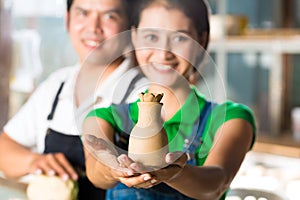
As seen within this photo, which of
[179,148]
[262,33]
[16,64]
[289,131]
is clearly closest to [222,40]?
[262,33]

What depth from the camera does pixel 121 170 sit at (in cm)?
38

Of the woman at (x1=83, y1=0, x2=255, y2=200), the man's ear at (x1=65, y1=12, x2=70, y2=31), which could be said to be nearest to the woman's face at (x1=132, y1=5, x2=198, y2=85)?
the woman at (x1=83, y1=0, x2=255, y2=200)

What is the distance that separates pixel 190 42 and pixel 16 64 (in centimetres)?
30

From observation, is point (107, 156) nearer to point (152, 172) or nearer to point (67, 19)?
point (152, 172)

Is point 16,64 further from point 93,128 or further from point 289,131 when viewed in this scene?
point 289,131

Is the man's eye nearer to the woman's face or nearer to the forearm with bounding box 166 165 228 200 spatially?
the woman's face

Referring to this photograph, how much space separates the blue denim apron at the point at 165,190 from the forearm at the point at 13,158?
0.35 feet

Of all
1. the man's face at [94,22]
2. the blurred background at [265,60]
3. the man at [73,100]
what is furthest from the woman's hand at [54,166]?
the blurred background at [265,60]

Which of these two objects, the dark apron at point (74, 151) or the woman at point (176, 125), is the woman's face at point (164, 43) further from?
the dark apron at point (74, 151)

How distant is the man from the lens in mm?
463

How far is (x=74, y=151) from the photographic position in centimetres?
56

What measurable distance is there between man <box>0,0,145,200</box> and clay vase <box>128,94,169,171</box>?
0.18ft

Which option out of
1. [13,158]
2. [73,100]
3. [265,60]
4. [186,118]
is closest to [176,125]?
[186,118]

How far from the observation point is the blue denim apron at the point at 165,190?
0.45 meters
